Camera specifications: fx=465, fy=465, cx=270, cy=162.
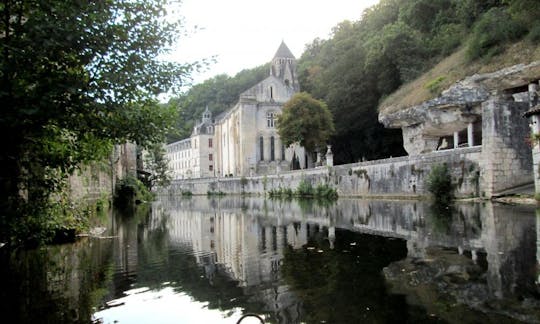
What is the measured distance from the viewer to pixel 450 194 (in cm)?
2483

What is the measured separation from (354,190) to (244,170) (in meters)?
34.5

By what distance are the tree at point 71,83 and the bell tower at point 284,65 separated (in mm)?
67189

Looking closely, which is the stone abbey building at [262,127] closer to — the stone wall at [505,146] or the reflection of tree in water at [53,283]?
the stone wall at [505,146]

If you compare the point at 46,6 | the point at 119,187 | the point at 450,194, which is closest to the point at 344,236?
the point at 46,6

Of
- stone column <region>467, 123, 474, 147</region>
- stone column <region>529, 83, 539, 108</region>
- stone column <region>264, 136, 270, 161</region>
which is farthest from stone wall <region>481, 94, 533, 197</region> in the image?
stone column <region>264, 136, 270, 161</region>

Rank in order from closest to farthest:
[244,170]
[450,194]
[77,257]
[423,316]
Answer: [423,316]
[77,257]
[450,194]
[244,170]

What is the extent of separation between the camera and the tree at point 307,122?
49.1 meters

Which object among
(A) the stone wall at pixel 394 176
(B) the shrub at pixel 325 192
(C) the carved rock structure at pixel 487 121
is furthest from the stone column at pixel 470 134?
(B) the shrub at pixel 325 192

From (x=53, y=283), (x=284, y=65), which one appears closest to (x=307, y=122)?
(x=284, y=65)

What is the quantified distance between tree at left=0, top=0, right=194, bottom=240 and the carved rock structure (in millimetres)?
18752

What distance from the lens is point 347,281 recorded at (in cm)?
691

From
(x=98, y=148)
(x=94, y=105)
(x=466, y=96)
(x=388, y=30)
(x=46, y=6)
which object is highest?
(x=388, y=30)

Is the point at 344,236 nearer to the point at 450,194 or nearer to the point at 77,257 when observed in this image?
the point at 77,257

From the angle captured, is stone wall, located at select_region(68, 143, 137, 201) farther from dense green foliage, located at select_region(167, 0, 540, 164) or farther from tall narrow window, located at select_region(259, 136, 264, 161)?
tall narrow window, located at select_region(259, 136, 264, 161)
